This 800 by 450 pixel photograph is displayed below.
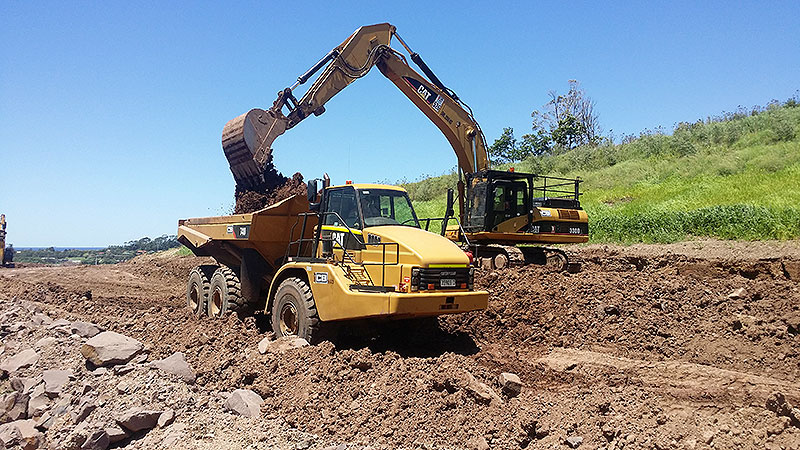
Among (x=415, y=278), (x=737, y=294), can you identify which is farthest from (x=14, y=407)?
(x=737, y=294)

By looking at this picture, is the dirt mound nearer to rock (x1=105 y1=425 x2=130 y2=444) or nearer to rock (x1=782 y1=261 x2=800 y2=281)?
rock (x1=782 y1=261 x2=800 y2=281)

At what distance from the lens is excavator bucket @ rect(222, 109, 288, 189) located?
11.2 meters

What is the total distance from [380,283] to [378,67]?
7840mm

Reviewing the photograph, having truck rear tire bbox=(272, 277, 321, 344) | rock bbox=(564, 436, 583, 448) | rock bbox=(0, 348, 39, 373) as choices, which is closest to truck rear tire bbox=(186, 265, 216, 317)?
rock bbox=(0, 348, 39, 373)

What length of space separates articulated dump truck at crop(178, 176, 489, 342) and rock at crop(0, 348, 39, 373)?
2.73 meters

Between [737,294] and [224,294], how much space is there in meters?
8.11

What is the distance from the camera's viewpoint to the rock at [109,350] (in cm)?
703

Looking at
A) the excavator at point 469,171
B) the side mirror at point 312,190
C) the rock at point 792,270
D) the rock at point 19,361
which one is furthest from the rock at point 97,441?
the rock at point 792,270

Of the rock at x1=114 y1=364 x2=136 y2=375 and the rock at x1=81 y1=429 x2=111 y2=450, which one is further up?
the rock at x1=114 y1=364 x2=136 y2=375

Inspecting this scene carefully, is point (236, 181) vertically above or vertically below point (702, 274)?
above

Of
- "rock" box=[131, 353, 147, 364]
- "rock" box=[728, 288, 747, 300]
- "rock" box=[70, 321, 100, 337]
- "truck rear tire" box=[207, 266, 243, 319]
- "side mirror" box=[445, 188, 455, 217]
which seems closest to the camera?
"rock" box=[131, 353, 147, 364]

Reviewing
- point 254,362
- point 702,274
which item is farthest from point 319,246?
point 702,274

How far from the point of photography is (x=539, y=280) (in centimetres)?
1111

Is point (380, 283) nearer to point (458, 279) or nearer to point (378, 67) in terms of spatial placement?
point (458, 279)
